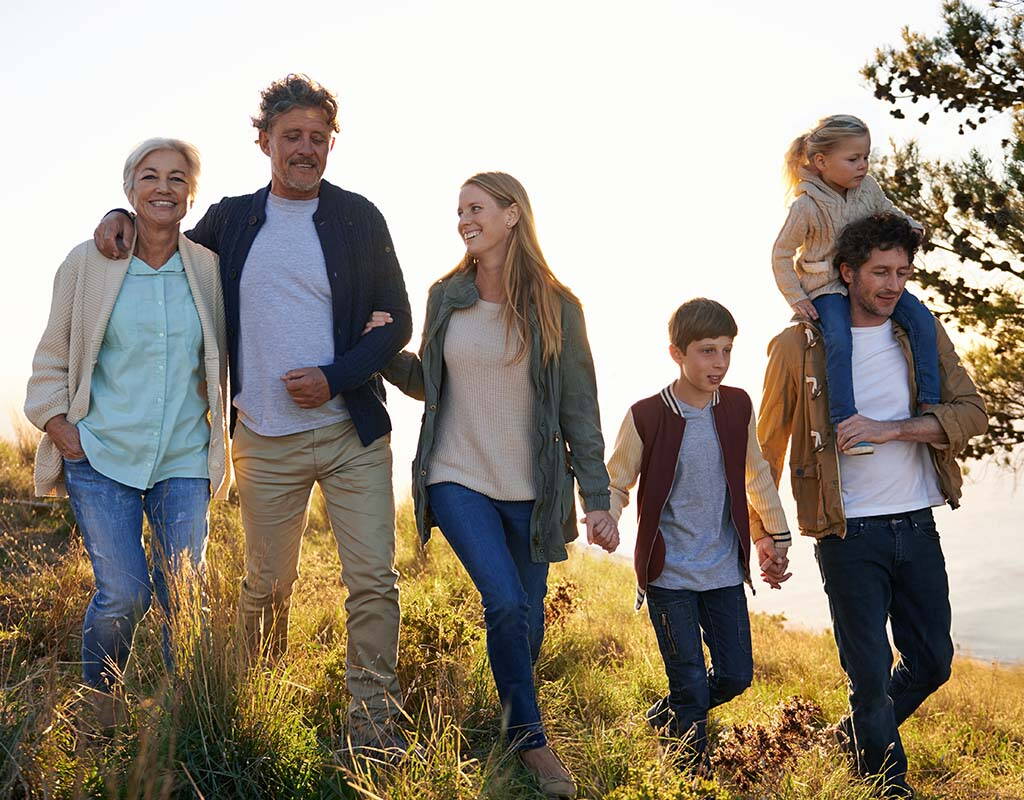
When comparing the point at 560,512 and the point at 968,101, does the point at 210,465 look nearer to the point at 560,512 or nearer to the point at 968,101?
the point at 560,512

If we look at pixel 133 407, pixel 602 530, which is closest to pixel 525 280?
pixel 602 530

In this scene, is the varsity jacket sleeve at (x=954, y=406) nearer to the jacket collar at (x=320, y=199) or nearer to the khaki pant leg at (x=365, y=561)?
the khaki pant leg at (x=365, y=561)

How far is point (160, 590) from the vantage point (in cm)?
435

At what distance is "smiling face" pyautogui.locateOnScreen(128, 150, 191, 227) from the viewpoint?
4312mm

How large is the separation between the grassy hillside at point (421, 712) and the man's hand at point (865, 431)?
1.30 metres

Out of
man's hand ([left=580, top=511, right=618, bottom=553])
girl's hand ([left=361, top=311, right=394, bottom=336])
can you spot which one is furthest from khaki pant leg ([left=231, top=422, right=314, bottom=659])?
man's hand ([left=580, top=511, right=618, bottom=553])

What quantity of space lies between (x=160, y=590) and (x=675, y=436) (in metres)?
2.22

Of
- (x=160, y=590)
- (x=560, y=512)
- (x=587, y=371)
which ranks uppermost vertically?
(x=587, y=371)

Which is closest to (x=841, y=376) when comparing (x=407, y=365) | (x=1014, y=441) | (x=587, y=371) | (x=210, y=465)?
(x=587, y=371)

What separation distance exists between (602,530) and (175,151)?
7.62 ft

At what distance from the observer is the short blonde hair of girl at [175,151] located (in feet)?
14.3

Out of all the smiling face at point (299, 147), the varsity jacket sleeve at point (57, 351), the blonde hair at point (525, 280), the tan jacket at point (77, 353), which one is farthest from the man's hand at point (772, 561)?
the varsity jacket sleeve at point (57, 351)

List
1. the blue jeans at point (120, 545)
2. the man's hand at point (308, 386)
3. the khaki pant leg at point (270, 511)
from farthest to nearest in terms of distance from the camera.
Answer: the khaki pant leg at point (270, 511), the man's hand at point (308, 386), the blue jeans at point (120, 545)

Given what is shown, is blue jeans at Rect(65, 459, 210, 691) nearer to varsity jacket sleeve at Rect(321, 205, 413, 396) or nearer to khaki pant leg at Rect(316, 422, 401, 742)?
khaki pant leg at Rect(316, 422, 401, 742)
